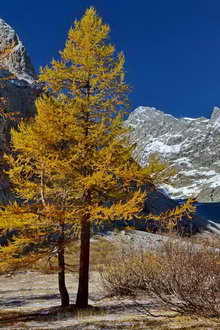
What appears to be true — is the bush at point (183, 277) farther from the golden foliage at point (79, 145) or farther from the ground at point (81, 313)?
the golden foliage at point (79, 145)

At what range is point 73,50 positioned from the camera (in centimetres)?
1317

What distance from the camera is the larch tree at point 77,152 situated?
11.6m

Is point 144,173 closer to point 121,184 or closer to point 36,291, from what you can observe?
point 121,184

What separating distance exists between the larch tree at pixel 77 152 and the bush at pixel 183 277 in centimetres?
165

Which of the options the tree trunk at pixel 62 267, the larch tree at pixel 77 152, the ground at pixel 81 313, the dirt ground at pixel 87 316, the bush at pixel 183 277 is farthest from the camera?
the tree trunk at pixel 62 267

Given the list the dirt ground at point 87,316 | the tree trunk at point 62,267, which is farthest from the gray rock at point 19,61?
the tree trunk at point 62,267

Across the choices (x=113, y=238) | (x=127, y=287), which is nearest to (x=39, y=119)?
(x=127, y=287)

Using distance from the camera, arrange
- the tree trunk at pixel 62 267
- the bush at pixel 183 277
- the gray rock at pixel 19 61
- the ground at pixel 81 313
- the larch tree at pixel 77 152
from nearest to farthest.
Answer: the bush at pixel 183 277 < the ground at pixel 81 313 < the larch tree at pixel 77 152 < the tree trunk at pixel 62 267 < the gray rock at pixel 19 61

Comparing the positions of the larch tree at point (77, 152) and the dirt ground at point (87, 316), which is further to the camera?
the larch tree at point (77, 152)

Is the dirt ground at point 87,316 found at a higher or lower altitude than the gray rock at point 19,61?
lower

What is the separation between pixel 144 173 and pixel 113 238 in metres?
32.2

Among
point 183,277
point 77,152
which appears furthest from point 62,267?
point 183,277

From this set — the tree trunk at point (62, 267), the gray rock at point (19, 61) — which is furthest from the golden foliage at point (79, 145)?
the gray rock at point (19, 61)

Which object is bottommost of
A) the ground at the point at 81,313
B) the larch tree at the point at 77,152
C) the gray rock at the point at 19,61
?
the ground at the point at 81,313
